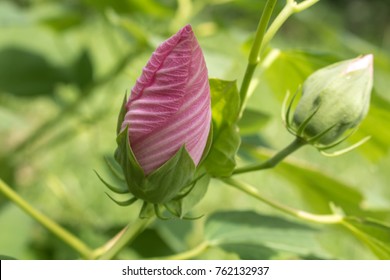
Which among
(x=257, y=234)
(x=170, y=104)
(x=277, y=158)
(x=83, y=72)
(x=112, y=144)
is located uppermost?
(x=170, y=104)

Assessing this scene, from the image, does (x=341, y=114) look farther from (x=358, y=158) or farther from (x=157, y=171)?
(x=358, y=158)

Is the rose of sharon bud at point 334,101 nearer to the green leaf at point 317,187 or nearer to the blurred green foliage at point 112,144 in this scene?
the blurred green foliage at point 112,144

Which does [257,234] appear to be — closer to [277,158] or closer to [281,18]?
[277,158]

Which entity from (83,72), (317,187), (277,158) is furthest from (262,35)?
(83,72)

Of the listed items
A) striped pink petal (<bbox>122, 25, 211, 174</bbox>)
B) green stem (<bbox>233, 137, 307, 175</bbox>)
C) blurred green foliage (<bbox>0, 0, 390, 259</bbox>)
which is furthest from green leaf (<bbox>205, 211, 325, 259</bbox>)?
striped pink petal (<bbox>122, 25, 211, 174</bbox>)

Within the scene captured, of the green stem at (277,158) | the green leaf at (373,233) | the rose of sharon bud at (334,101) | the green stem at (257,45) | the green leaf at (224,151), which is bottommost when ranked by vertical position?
the green leaf at (373,233)

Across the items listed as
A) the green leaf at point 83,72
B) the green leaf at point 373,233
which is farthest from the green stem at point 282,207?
the green leaf at point 83,72
